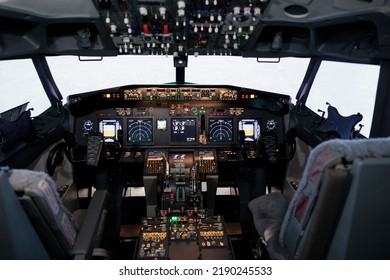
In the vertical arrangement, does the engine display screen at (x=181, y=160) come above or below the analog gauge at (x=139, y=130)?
below

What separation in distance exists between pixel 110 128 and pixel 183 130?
0.90 metres

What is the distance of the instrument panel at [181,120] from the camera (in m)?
4.10

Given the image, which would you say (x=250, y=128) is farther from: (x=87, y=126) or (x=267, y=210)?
(x=87, y=126)

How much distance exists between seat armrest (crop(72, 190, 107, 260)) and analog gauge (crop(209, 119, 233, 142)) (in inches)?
85.5

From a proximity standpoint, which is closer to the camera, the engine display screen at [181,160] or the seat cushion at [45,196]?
the seat cushion at [45,196]

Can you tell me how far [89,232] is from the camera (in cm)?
189

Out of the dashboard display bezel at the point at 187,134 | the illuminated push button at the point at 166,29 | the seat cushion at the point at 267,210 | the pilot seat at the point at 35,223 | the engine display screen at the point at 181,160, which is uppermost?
the illuminated push button at the point at 166,29

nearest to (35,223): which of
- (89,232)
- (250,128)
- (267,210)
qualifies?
(89,232)

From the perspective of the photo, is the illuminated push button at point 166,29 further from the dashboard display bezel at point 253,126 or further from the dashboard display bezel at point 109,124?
the dashboard display bezel at point 253,126

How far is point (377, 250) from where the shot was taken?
163cm

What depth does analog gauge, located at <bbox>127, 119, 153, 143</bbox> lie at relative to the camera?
13.6 feet

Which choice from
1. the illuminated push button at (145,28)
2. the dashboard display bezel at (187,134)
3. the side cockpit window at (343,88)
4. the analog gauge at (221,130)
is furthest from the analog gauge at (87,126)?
the side cockpit window at (343,88)

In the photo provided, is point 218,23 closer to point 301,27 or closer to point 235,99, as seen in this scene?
point 301,27

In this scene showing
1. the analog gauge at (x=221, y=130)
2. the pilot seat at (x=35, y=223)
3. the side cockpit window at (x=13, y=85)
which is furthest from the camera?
the side cockpit window at (x=13, y=85)
